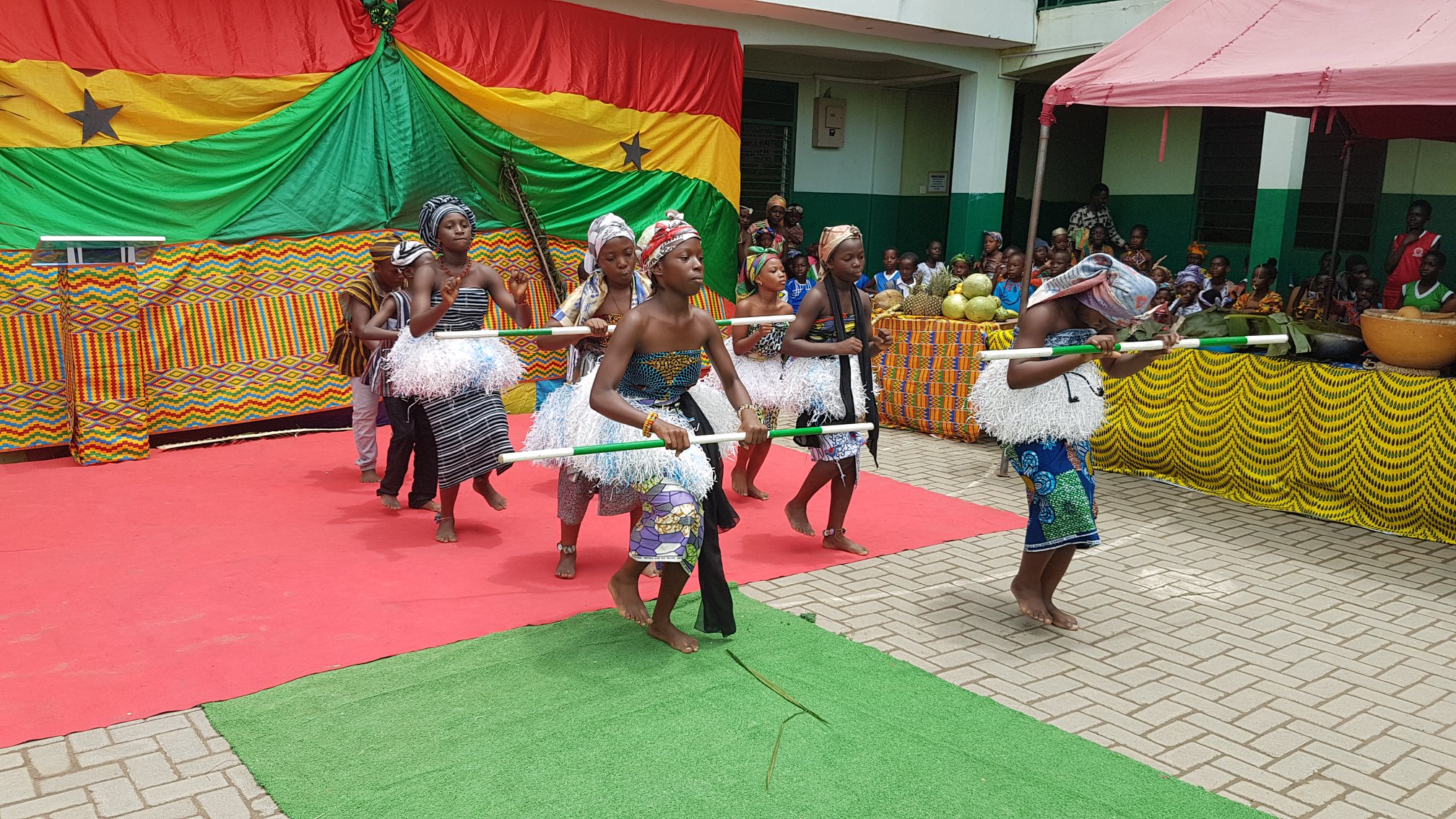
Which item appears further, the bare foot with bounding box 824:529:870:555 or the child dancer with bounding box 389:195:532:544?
the bare foot with bounding box 824:529:870:555

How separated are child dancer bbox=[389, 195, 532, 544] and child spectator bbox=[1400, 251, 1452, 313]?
6.98 metres

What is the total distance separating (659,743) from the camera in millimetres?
3607

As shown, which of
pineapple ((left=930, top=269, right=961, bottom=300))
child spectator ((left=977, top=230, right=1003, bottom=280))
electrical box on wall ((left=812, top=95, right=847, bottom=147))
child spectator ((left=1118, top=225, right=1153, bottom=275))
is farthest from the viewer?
electrical box on wall ((left=812, top=95, right=847, bottom=147))

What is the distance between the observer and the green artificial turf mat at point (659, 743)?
3258 millimetres

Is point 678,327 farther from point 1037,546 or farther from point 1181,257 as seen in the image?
point 1181,257

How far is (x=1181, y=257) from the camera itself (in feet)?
49.7

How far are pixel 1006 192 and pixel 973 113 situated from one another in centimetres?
291

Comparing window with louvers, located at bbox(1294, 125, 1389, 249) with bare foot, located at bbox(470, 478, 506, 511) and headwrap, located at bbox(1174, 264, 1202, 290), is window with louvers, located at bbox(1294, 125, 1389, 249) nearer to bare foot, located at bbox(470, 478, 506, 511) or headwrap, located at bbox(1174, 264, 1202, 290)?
headwrap, located at bbox(1174, 264, 1202, 290)

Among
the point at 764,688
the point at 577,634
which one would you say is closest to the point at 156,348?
the point at 577,634

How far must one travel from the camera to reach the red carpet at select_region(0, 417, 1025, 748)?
4.21 meters

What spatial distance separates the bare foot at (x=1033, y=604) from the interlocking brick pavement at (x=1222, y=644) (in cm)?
9

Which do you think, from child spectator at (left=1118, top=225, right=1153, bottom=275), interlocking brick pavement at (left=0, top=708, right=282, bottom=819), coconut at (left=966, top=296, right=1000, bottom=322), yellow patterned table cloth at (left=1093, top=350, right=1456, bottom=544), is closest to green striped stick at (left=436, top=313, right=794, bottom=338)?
interlocking brick pavement at (left=0, top=708, right=282, bottom=819)

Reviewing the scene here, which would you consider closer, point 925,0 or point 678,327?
point 678,327

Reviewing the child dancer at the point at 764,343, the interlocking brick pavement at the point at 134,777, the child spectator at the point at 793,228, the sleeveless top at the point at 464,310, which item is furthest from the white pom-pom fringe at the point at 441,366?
the child spectator at the point at 793,228
